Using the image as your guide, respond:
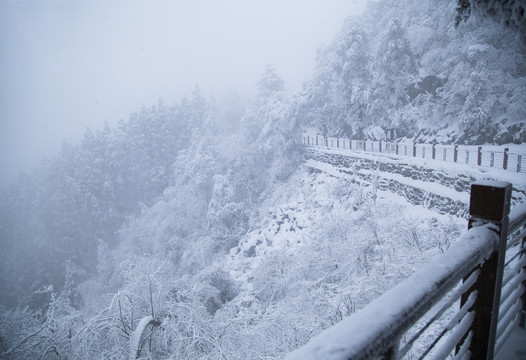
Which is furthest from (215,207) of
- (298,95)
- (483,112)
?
(483,112)

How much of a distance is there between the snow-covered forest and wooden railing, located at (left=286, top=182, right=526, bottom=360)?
3.51 m

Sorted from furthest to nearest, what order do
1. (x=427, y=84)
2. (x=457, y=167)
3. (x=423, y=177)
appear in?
(x=427, y=84), (x=423, y=177), (x=457, y=167)

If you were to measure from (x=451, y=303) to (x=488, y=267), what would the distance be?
530mm

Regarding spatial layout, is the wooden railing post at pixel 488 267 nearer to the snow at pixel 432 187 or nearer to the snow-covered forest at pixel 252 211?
the snow-covered forest at pixel 252 211

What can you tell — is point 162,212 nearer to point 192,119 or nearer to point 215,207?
point 215,207

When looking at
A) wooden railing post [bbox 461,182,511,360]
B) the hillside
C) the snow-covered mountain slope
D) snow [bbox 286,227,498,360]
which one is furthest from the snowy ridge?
snow [bbox 286,227,498,360]

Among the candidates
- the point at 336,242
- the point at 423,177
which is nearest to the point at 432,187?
the point at 423,177

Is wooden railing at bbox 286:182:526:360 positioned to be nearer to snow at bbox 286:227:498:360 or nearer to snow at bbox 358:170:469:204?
snow at bbox 286:227:498:360

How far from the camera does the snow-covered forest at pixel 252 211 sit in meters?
6.98

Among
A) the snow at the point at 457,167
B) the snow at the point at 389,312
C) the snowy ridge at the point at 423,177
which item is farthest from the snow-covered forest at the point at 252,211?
the snow at the point at 389,312

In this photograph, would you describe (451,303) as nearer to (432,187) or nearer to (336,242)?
(336,242)

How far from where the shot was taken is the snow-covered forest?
6.98 m

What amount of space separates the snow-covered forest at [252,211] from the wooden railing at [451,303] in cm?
351

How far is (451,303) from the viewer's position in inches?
51.8
